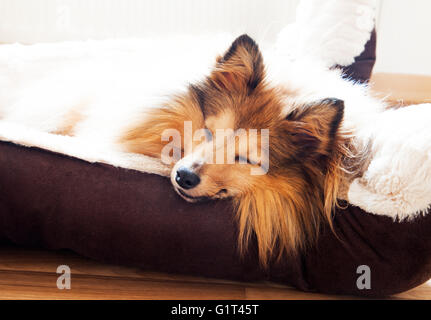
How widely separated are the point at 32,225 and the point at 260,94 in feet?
2.97

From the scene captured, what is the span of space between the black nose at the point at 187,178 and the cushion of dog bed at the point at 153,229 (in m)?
0.07

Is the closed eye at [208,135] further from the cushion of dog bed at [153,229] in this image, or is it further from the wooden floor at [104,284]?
the wooden floor at [104,284]

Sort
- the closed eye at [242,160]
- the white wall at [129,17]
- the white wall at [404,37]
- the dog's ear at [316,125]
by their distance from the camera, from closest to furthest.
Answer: the dog's ear at [316,125] → the closed eye at [242,160] → the white wall at [129,17] → the white wall at [404,37]

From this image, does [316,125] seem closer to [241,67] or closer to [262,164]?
[262,164]

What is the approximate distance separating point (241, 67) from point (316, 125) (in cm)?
34

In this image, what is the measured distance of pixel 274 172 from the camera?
4.64ft

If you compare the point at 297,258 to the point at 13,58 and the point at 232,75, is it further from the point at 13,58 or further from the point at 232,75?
the point at 13,58

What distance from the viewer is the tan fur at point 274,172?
138cm

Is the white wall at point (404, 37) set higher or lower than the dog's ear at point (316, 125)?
higher

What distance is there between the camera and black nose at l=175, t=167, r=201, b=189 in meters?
1.35

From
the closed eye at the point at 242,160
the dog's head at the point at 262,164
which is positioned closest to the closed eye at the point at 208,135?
the dog's head at the point at 262,164

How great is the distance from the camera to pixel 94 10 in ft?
11.7

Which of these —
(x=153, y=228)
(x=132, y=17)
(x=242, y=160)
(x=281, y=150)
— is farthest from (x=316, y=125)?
(x=132, y=17)

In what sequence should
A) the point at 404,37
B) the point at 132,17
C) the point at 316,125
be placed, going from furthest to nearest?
the point at 404,37
the point at 132,17
the point at 316,125
